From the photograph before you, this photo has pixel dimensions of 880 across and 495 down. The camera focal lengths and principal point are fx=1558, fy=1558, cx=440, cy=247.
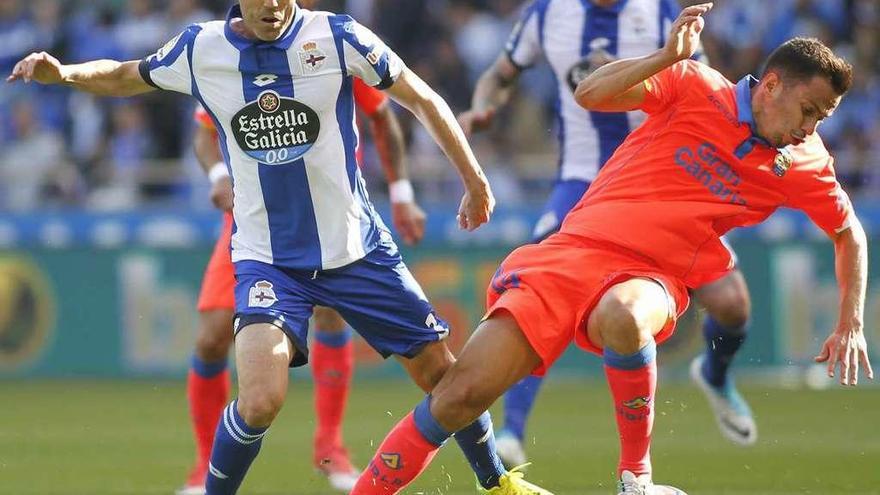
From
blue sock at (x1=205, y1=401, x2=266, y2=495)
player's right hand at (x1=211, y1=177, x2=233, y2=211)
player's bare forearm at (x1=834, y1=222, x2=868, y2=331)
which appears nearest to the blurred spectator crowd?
player's right hand at (x1=211, y1=177, x2=233, y2=211)

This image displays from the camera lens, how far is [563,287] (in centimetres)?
623

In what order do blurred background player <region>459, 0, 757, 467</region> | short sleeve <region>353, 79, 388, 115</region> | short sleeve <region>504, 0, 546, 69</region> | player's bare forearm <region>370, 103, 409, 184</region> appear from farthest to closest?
short sleeve <region>504, 0, 546, 69</region> < blurred background player <region>459, 0, 757, 467</region> < player's bare forearm <region>370, 103, 409, 184</region> < short sleeve <region>353, 79, 388, 115</region>

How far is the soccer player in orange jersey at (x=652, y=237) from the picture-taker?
6.02m

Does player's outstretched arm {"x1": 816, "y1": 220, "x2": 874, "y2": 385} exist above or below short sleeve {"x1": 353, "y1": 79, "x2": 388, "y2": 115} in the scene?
below

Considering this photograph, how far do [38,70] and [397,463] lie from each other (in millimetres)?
2045

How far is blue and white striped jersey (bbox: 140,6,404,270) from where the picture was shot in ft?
20.3

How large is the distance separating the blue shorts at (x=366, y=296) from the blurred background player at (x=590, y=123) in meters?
2.19

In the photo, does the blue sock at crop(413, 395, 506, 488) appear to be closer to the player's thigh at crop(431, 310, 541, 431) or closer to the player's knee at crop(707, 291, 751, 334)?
the player's thigh at crop(431, 310, 541, 431)

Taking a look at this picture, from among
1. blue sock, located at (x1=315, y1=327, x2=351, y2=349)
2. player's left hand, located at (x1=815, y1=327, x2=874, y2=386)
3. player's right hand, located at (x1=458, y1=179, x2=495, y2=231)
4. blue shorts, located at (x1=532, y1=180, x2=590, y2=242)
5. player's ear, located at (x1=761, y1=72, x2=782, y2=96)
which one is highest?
player's ear, located at (x1=761, y1=72, x2=782, y2=96)

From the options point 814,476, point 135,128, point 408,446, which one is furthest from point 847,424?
point 135,128

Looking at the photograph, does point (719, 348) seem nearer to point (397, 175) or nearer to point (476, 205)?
point (397, 175)

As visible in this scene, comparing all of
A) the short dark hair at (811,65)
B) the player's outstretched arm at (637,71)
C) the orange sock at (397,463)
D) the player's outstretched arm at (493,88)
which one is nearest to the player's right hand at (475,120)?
the player's outstretched arm at (493,88)

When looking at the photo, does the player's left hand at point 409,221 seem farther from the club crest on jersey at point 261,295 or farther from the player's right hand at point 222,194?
the club crest on jersey at point 261,295

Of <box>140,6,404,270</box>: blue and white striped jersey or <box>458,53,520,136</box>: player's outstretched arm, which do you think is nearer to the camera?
<box>140,6,404,270</box>: blue and white striped jersey
